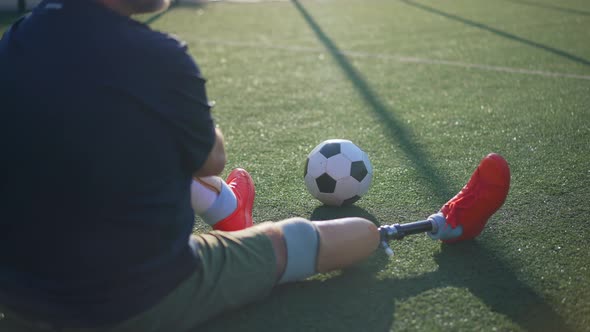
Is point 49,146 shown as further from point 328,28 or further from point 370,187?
point 328,28

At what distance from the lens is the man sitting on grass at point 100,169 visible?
1971 millimetres

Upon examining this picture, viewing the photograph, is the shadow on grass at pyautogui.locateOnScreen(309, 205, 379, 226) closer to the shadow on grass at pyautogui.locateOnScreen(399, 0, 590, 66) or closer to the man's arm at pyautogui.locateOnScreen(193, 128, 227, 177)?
the man's arm at pyautogui.locateOnScreen(193, 128, 227, 177)

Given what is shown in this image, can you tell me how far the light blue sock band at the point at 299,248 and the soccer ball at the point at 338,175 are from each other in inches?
32.7

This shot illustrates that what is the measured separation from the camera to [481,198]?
2.81 meters

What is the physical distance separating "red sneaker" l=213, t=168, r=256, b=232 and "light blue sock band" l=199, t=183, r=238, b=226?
0.02 meters

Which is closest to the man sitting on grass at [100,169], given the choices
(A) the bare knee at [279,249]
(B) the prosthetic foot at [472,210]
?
(A) the bare knee at [279,249]

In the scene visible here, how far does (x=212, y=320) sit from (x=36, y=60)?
115cm

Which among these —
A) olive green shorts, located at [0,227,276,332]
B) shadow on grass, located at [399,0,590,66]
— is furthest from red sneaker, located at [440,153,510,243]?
shadow on grass, located at [399,0,590,66]

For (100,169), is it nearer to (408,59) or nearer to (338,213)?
(338,213)

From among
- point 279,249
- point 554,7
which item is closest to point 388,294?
point 279,249

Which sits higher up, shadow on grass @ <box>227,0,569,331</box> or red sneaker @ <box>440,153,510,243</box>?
red sneaker @ <box>440,153,510,243</box>

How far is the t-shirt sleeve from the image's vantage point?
2002 mm

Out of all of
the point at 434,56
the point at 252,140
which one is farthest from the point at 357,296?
the point at 434,56

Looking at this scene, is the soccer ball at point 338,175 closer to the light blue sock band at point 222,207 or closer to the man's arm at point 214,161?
the light blue sock band at point 222,207
